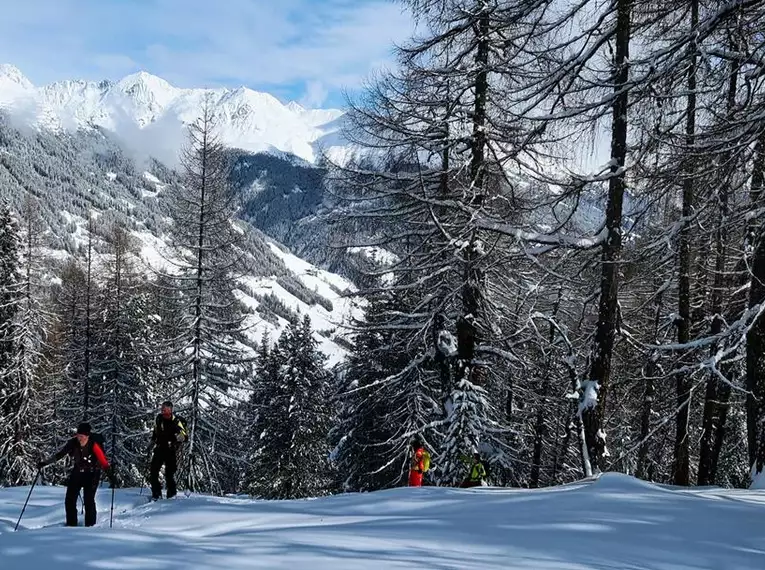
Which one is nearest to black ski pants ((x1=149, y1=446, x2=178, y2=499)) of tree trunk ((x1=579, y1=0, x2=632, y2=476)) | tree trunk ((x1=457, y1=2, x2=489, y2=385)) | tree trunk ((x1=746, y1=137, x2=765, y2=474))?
tree trunk ((x1=457, y1=2, x2=489, y2=385))

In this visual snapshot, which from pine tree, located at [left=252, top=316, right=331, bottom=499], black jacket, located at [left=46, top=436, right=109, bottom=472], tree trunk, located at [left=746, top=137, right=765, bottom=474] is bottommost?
pine tree, located at [left=252, top=316, right=331, bottom=499]

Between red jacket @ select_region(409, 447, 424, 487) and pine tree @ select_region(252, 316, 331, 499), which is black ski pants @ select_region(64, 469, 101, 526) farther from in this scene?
pine tree @ select_region(252, 316, 331, 499)

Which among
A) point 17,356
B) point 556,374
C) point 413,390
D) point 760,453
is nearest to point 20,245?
point 17,356

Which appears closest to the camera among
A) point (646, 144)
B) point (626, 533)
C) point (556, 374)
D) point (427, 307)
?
point (626, 533)

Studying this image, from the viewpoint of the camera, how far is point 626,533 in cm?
506

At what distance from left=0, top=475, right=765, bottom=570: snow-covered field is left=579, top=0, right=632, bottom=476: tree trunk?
1368 mm

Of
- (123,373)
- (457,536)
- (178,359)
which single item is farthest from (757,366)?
(123,373)

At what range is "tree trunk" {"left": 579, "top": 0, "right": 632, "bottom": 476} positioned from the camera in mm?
7914

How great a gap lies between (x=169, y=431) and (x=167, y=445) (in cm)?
24

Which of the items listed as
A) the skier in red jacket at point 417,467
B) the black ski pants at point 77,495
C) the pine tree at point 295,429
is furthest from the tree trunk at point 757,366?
the pine tree at point 295,429

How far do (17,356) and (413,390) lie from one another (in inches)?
666

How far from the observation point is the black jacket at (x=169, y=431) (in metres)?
10.4

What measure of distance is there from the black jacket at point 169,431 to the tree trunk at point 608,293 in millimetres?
6763

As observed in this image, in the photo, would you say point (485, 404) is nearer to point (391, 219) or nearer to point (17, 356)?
point (391, 219)
